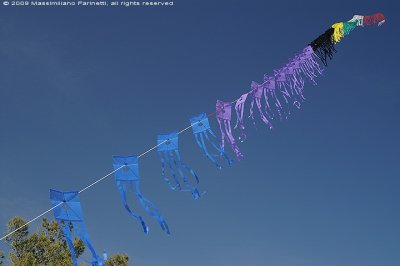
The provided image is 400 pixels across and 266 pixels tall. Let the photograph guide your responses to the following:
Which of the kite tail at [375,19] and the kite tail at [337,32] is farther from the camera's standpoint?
the kite tail at [375,19]

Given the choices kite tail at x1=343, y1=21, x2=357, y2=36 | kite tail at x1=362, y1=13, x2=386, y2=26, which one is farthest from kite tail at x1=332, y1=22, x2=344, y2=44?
kite tail at x1=362, y1=13, x2=386, y2=26

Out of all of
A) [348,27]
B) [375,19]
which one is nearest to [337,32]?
[348,27]

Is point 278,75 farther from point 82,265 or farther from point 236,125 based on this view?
point 82,265

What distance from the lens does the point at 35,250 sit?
66.3 ft

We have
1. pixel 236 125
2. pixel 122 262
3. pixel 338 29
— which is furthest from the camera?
pixel 122 262

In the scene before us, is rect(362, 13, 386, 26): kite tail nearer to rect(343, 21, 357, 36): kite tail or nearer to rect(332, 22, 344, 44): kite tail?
rect(343, 21, 357, 36): kite tail

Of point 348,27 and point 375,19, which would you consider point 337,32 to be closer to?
point 348,27

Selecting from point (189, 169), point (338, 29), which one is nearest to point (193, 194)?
point (189, 169)

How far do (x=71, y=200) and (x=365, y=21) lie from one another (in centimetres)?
735

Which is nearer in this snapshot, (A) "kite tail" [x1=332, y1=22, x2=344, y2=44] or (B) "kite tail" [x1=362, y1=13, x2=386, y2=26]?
(A) "kite tail" [x1=332, y1=22, x2=344, y2=44]

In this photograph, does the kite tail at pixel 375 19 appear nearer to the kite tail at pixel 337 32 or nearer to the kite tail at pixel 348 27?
the kite tail at pixel 348 27

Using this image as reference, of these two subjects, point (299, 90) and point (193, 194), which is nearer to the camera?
point (193, 194)

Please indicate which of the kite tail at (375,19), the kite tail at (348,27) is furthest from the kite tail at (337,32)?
the kite tail at (375,19)

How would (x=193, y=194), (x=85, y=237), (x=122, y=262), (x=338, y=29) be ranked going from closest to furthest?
(x=85, y=237)
(x=193, y=194)
(x=338, y=29)
(x=122, y=262)
